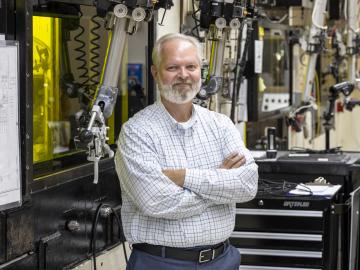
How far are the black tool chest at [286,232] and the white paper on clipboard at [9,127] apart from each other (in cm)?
161

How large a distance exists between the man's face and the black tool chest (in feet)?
4.34

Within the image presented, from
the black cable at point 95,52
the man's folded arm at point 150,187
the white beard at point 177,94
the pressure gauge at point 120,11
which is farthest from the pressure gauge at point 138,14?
the black cable at point 95,52

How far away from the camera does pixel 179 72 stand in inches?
142

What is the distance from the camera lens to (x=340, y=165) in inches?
207

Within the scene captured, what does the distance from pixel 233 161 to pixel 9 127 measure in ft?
3.14

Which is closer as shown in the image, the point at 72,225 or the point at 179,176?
the point at 179,176

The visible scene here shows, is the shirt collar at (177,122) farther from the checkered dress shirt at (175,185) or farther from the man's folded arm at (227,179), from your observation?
the man's folded arm at (227,179)

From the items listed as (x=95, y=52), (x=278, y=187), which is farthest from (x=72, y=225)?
(x=278, y=187)

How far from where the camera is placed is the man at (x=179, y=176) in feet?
11.4

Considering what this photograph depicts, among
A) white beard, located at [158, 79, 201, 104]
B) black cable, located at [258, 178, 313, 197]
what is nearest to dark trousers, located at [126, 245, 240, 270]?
white beard, located at [158, 79, 201, 104]

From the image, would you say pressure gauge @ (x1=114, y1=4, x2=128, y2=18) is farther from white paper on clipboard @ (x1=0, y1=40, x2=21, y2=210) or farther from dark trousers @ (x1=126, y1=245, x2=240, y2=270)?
dark trousers @ (x1=126, y1=245, x2=240, y2=270)

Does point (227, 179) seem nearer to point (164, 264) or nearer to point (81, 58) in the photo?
point (164, 264)

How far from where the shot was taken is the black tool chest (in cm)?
467

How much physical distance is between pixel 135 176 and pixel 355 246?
6.32ft
